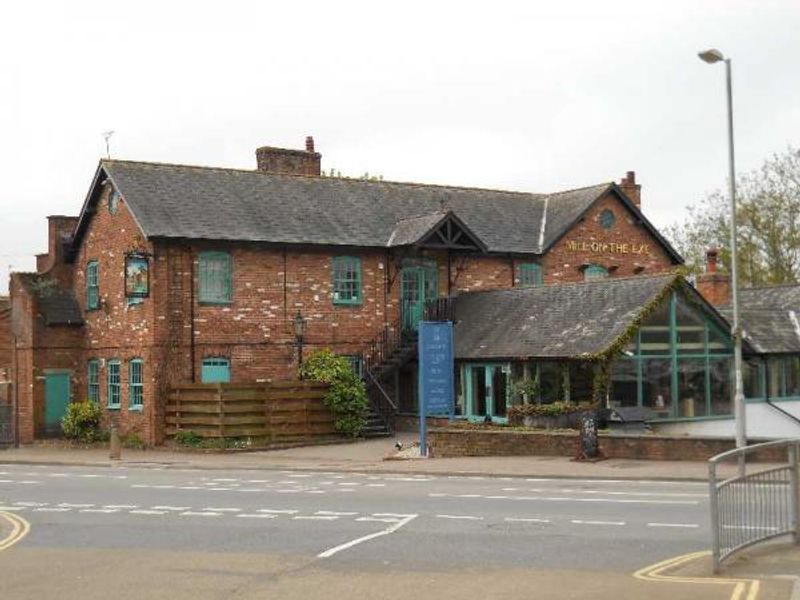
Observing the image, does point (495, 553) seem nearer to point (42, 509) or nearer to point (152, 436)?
point (42, 509)

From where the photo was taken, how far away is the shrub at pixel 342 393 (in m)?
34.2

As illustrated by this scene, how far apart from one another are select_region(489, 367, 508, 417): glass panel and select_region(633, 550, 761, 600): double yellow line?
21152 mm

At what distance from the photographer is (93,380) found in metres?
38.5

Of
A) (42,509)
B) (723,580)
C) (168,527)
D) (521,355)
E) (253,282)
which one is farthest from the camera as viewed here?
(253,282)

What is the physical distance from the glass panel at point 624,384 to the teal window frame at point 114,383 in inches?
610

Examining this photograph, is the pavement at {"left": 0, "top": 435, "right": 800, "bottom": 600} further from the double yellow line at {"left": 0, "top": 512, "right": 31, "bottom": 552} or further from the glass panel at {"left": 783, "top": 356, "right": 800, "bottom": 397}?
the glass panel at {"left": 783, "top": 356, "right": 800, "bottom": 397}

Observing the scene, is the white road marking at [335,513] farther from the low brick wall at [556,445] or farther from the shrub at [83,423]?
the shrub at [83,423]

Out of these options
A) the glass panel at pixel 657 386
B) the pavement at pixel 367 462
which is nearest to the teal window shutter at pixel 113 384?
the pavement at pixel 367 462

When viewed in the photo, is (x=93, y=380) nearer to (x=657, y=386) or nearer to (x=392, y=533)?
(x=657, y=386)

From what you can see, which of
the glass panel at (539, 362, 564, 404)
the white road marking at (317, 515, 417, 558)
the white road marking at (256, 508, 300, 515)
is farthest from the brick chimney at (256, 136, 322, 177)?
the white road marking at (317, 515, 417, 558)

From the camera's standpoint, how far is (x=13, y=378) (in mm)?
39062

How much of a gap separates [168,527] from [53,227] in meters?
26.8

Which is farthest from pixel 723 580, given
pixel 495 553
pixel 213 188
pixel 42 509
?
pixel 213 188

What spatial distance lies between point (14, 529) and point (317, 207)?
2356 cm
